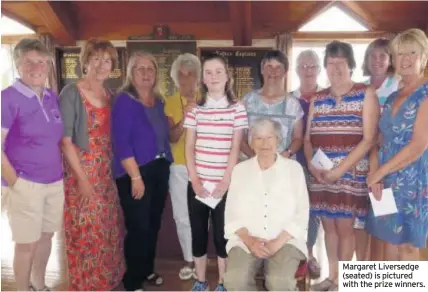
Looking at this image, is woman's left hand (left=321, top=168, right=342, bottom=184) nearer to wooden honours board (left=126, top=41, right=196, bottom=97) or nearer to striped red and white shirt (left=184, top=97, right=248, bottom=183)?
striped red and white shirt (left=184, top=97, right=248, bottom=183)

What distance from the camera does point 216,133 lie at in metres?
2.05

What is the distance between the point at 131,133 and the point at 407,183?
1.39m

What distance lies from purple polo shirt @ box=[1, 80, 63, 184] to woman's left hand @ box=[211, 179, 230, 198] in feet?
2.70

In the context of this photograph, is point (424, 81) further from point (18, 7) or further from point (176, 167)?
point (18, 7)

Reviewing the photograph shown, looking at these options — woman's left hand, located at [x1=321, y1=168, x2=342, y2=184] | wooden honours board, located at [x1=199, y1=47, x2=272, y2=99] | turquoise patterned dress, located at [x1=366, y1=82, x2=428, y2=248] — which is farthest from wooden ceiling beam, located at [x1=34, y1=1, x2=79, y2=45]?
turquoise patterned dress, located at [x1=366, y1=82, x2=428, y2=248]

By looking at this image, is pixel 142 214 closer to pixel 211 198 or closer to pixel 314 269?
pixel 211 198

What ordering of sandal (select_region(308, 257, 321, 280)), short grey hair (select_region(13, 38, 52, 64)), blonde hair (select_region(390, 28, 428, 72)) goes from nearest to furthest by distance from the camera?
blonde hair (select_region(390, 28, 428, 72)), short grey hair (select_region(13, 38, 52, 64)), sandal (select_region(308, 257, 321, 280))

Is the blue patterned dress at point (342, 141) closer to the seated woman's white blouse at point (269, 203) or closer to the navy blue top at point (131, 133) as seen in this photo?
the seated woman's white blouse at point (269, 203)

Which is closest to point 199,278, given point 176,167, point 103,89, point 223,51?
point 176,167

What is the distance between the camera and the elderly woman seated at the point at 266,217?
183cm

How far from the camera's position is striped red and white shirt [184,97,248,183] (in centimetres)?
205

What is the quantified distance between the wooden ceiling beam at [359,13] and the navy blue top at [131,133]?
4.55 m

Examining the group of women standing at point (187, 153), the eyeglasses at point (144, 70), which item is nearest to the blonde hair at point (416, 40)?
the group of women standing at point (187, 153)

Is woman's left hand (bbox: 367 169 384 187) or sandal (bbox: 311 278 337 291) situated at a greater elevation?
woman's left hand (bbox: 367 169 384 187)
